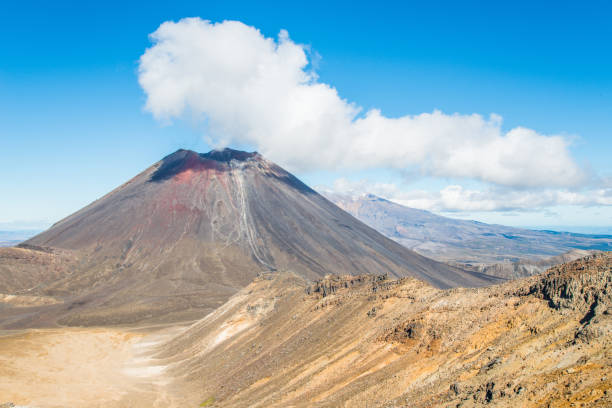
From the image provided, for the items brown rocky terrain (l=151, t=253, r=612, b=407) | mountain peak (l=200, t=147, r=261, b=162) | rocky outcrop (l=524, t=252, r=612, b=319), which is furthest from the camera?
mountain peak (l=200, t=147, r=261, b=162)

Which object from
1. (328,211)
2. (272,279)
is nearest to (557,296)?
(272,279)

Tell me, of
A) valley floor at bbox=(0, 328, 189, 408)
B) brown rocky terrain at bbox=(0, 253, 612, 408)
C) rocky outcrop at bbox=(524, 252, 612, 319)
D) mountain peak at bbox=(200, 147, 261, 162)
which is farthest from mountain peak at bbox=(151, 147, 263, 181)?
rocky outcrop at bbox=(524, 252, 612, 319)

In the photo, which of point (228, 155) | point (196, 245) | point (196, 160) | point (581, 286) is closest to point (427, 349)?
point (581, 286)

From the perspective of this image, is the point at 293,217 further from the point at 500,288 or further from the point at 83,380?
the point at 500,288

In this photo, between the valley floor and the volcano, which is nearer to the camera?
the valley floor

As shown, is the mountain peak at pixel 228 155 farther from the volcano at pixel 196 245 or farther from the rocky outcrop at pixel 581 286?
the rocky outcrop at pixel 581 286

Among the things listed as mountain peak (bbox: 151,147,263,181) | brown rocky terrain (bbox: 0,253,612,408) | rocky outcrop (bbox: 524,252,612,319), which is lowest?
brown rocky terrain (bbox: 0,253,612,408)

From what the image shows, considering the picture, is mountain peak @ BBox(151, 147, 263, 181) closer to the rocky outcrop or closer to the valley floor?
the valley floor

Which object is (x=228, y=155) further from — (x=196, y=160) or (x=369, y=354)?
(x=369, y=354)
